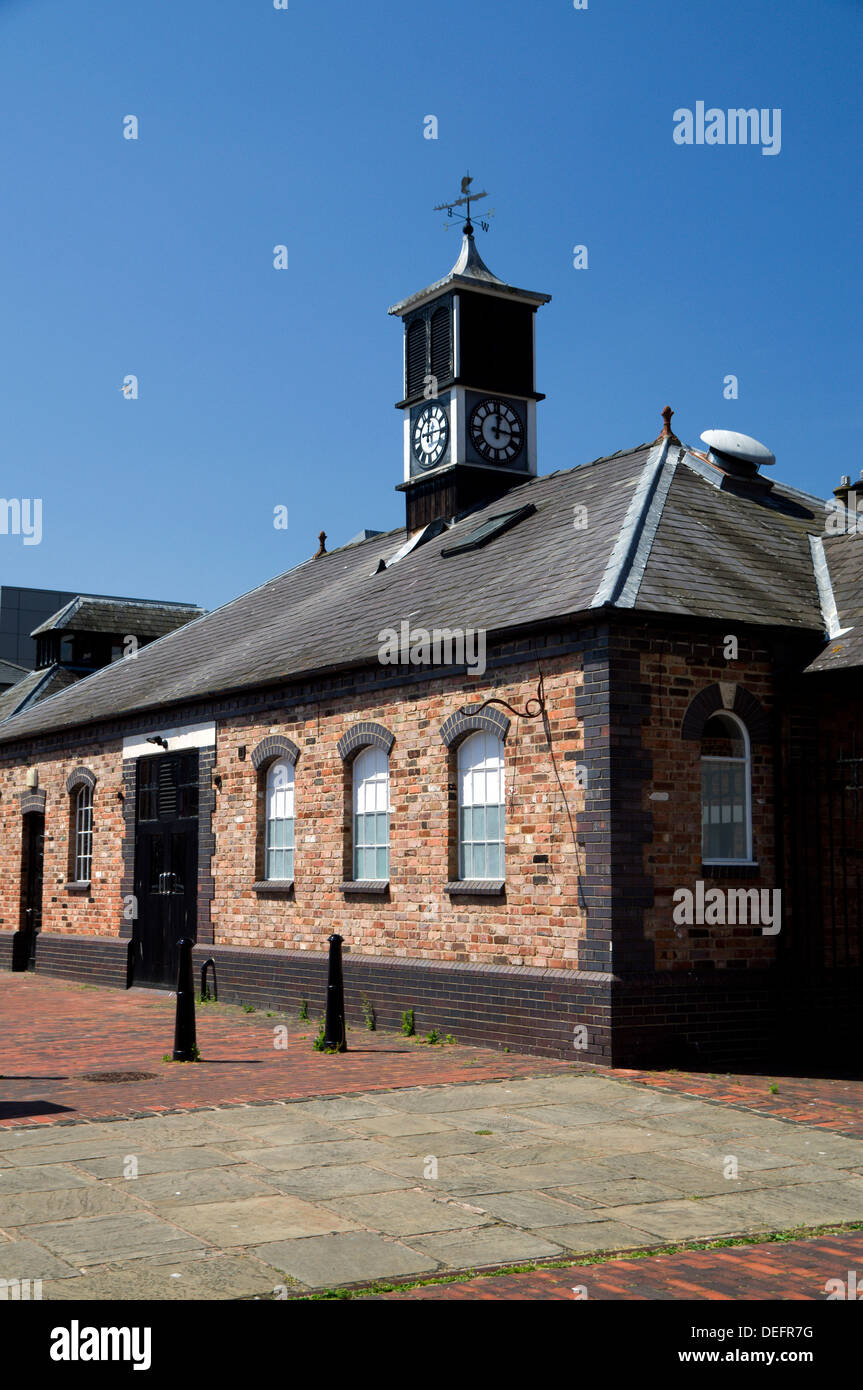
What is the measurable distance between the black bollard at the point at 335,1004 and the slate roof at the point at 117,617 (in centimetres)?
2272

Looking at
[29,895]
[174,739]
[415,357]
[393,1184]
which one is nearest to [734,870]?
[393,1184]

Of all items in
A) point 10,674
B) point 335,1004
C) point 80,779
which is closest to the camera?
point 335,1004

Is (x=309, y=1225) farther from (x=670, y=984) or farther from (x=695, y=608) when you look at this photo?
(x=695, y=608)

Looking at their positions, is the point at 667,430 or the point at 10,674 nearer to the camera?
the point at 667,430

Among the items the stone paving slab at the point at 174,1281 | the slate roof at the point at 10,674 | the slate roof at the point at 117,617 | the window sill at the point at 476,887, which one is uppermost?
the slate roof at the point at 117,617

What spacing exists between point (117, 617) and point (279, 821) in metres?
18.8

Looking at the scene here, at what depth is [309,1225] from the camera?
6785 mm

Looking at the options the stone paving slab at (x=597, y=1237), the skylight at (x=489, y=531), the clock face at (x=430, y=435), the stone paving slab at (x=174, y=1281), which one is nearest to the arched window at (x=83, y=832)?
the clock face at (x=430, y=435)

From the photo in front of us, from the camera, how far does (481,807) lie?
13797mm

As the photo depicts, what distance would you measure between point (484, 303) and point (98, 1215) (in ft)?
54.9

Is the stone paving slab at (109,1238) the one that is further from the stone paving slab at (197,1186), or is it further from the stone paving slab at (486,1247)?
the stone paving slab at (486,1247)

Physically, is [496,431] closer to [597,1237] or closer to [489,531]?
[489,531]

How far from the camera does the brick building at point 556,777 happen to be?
40.2 feet
